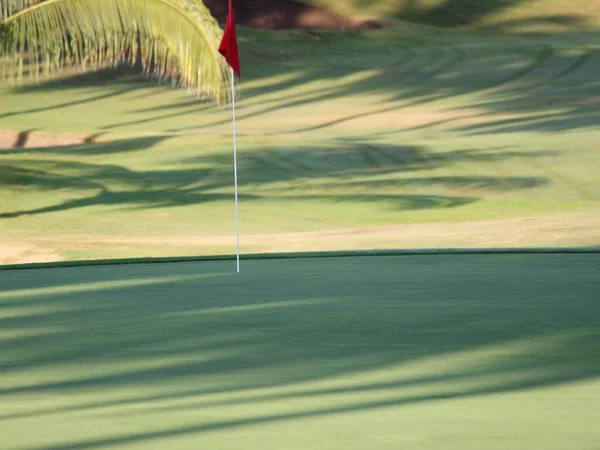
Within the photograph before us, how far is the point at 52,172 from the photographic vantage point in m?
25.8

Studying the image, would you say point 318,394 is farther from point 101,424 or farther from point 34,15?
point 34,15

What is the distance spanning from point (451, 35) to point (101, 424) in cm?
4720

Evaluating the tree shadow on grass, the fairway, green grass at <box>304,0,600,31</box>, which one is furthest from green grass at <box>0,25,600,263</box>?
the fairway

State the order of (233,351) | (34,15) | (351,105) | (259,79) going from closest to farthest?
(233,351) < (34,15) < (351,105) < (259,79)

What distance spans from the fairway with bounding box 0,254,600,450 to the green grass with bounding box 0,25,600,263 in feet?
30.1

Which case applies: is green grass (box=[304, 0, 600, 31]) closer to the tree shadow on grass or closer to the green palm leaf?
the tree shadow on grass

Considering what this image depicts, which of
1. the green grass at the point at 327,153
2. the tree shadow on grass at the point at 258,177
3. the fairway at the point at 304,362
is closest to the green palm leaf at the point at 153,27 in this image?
the green grass at the point at 327,153

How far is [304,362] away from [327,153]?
2337cm

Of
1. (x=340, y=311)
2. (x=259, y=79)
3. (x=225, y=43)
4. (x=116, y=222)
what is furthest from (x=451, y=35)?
(x=340, y=311)

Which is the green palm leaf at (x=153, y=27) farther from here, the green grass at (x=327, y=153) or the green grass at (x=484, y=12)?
the green grass at (x=484, y=12)

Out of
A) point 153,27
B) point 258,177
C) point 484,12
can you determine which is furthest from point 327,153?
point 484,12

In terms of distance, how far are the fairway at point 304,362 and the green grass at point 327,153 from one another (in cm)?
917

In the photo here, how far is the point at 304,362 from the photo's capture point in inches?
193

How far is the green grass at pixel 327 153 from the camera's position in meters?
19.6
